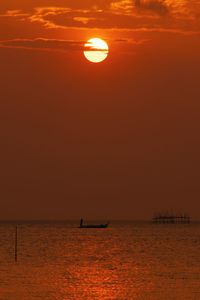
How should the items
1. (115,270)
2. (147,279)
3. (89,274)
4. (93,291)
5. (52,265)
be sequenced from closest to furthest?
(93,291) → (147,279) → (89,274) → (115,270) → (52,265)

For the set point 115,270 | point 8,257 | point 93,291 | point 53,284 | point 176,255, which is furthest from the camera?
point 176,255

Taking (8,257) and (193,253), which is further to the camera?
(193,253)

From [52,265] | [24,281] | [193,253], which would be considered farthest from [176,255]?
[24,281]

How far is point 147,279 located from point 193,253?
141ft

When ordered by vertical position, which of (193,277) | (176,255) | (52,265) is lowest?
(193,277)

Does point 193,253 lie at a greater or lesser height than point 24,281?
greater

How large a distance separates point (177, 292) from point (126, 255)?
49.6m

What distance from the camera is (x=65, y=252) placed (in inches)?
4761

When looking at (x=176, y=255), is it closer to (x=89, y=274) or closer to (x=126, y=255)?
(x=126, y=255)

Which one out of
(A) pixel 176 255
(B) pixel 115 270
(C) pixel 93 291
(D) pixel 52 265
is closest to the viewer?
(C) pixel 93 291

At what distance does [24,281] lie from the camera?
70.2 m

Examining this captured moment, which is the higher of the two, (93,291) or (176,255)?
(176,255)

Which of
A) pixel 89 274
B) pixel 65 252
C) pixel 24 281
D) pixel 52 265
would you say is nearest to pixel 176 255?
pixel 65 252

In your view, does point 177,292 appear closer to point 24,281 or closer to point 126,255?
point 24,281
